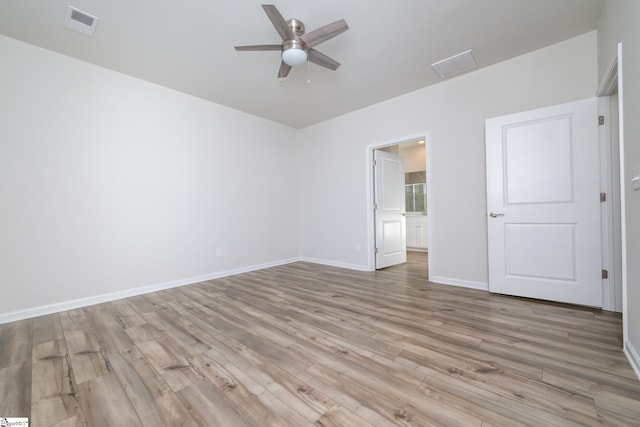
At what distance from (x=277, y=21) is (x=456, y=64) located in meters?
2.23

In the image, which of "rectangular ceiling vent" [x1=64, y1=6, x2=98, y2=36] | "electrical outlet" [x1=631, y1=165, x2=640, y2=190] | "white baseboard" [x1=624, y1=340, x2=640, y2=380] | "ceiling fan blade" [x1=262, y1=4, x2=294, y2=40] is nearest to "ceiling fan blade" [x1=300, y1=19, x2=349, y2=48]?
"ceiling fan blade" [x1=262, y1=4, x2=294, y2=40]

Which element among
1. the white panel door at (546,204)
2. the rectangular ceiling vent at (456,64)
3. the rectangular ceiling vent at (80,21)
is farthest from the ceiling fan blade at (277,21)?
the white panel door at (546,204)

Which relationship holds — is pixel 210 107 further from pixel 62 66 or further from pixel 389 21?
pixel 389 21

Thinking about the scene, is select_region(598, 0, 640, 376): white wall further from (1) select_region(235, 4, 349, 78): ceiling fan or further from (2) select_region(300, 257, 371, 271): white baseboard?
(2) select_region(300, 257, 371, 271): white baseboard

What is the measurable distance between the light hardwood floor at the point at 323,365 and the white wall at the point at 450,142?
0.87 meters

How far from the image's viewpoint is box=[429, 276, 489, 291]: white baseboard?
10.3ft

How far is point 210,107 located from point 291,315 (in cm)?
350

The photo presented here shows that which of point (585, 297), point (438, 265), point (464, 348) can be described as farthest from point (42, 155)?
point (585, 297)

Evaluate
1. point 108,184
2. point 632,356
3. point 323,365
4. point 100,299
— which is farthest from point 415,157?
point 100,299

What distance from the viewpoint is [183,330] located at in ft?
7.23

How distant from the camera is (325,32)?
2160 mm

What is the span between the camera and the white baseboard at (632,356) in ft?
4.80

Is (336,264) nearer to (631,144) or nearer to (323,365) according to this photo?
(323,365)

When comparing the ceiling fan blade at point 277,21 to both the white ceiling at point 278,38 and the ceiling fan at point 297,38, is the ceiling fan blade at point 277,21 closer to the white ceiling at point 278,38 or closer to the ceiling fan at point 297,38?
the ceiling fan at point 297,38
